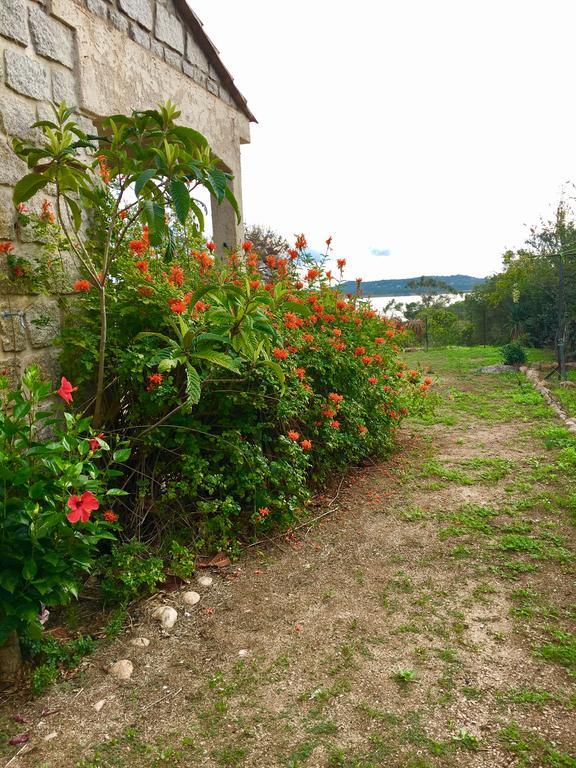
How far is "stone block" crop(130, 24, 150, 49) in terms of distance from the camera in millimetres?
3426

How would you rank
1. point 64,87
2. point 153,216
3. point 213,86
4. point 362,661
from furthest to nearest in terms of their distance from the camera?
point 213,86 → point 64,87 → point 153,216 → point 362,661

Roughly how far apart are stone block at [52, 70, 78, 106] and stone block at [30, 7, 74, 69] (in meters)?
0.06

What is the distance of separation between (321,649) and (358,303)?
3.10 metres

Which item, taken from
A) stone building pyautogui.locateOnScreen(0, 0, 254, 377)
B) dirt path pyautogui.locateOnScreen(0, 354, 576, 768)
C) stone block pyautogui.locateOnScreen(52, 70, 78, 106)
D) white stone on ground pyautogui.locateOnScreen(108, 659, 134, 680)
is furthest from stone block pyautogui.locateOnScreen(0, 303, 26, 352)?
white stone on ground pyautogui.locateOnScreen(108, 659, 134, 680)

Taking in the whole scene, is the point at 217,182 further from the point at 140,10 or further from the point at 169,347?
the point at 140,10

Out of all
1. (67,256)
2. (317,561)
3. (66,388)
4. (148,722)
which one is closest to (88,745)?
(148,722)

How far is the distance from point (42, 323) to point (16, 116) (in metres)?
1.04

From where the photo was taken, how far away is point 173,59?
3.89m

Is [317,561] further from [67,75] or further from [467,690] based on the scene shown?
[67,75]

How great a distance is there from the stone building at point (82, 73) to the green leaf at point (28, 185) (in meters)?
0.18

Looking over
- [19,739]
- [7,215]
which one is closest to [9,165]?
[7,215]

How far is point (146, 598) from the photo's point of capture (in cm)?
228

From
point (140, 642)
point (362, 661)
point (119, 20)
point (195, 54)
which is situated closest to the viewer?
point (362, 661)

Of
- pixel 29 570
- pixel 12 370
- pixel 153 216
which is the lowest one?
pixel 29 570
